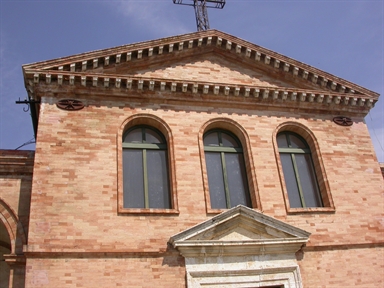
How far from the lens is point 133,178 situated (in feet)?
43.3

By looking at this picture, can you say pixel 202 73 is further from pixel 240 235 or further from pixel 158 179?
pixel 240 235

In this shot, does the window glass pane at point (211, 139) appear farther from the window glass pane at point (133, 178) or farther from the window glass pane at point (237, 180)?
the window glass pane at point (133, 178)

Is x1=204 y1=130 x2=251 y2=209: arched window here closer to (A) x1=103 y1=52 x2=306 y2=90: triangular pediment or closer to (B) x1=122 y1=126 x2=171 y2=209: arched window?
(B) x1=122 y1=126 x2=171 y2=209: arched window

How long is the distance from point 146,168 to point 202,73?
14.4 feet

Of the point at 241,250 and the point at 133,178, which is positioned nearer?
the point at 241,250

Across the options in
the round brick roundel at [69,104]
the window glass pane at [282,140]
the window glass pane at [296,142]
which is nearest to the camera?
the round brick roundel at [69,104]

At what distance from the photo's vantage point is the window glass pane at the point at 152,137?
46.3 feet

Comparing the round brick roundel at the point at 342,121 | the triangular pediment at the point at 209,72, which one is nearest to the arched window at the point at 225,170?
the triangular pediment at the point at 209,72

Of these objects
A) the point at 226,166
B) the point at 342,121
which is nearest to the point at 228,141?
Answer: the point at 226,166

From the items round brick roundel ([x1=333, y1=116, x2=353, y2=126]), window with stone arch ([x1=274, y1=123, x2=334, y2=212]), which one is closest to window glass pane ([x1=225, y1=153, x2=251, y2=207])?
window with stone arch ([x1=274, y1=123, x2=334, y2=212])

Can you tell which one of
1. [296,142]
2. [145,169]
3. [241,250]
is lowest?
[241,250]

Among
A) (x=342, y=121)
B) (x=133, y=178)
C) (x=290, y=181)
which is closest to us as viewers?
(x=133, y=178)

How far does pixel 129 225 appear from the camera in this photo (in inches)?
471

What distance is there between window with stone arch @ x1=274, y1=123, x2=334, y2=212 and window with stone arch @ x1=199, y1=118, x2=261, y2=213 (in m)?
1.11
